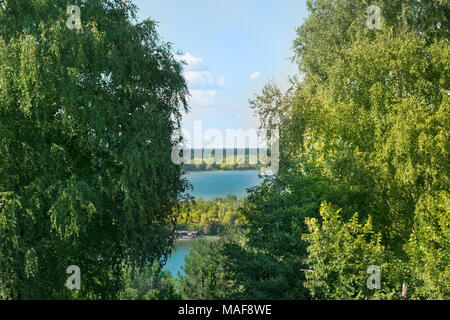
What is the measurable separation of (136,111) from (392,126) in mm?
9649

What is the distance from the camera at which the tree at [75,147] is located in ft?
34.5

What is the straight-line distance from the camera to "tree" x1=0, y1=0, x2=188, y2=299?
10508 mm

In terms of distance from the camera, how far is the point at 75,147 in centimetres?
1211

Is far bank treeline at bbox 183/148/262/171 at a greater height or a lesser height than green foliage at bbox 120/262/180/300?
greater

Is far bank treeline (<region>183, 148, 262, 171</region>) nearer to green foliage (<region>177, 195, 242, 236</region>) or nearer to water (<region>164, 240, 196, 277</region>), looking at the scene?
water (<region>164, 240, 196, 277</region>)

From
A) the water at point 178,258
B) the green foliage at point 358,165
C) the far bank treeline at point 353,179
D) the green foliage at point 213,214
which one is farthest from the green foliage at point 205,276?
the green foliage at point 213,214

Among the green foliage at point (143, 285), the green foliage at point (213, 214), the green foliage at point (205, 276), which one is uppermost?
the green foliage at point (205, 276)

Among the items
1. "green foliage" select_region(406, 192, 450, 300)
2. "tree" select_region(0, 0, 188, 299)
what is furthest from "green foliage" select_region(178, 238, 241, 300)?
"green foliage" select_region(406, 192, 450, 300)

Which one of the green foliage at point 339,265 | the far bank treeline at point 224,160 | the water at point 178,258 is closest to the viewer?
the green foliage at point 339,265

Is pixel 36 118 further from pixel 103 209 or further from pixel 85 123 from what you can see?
pixel 103 209

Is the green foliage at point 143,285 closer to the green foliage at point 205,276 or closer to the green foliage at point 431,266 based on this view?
the green foliage at point 205,276

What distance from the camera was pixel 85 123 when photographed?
11.3 metres

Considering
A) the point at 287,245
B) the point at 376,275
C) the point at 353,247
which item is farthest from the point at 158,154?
Answer: the point at 376,275
